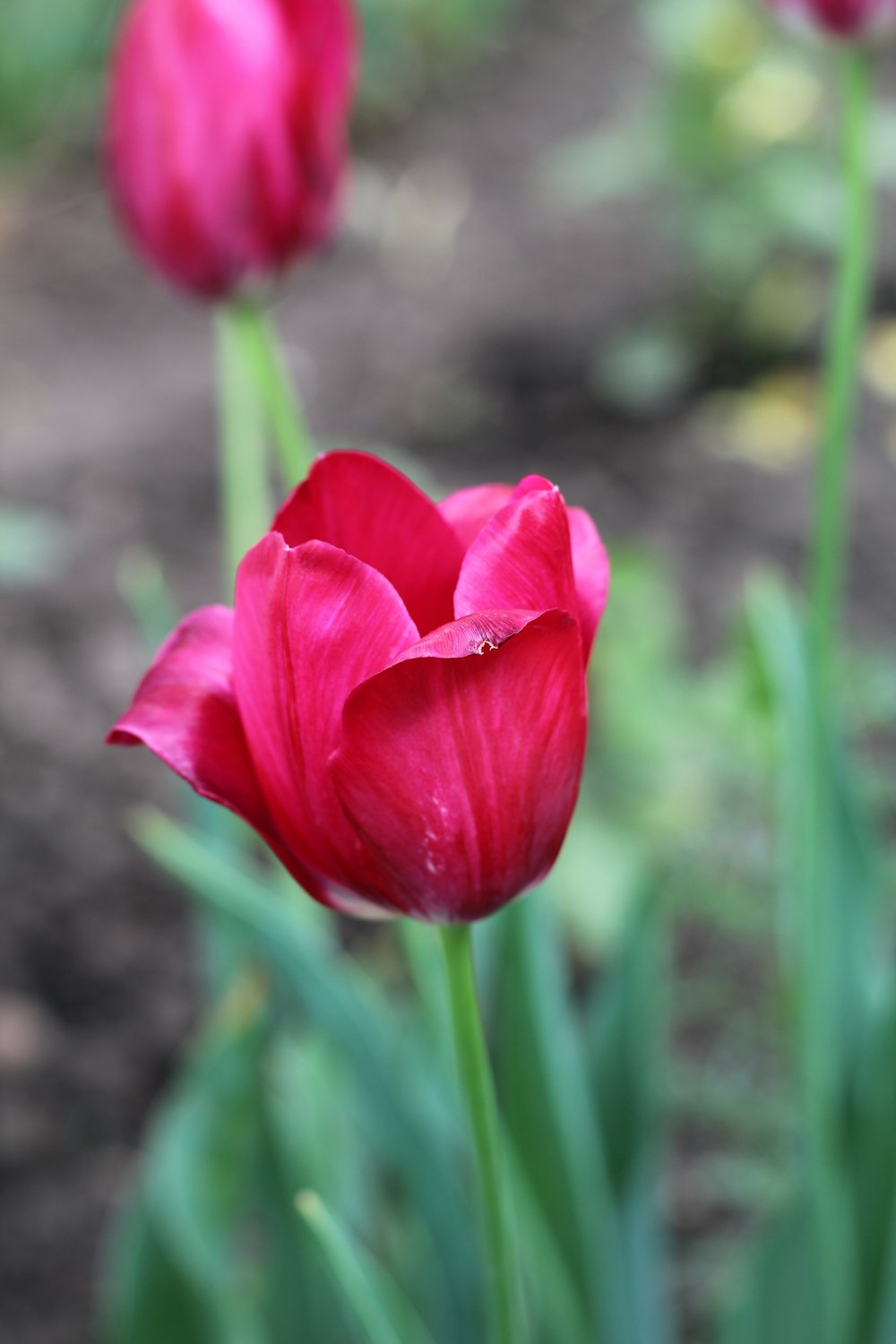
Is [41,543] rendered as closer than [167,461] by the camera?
Yes

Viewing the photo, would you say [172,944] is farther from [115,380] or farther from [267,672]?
[115,380]

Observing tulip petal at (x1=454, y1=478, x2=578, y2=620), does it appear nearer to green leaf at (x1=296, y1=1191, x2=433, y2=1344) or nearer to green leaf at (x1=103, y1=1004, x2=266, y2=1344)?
green leaf at (x1=296, y1=1191, x2=433, y2=1344)

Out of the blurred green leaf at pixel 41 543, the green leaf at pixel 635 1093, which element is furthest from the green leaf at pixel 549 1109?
the blurred green leaf at pixel 41 543

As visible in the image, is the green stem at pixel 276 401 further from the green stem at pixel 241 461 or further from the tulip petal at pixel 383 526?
the tulip petal at pixel 383 526

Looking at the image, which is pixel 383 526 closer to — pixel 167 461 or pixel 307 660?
pixel 307 660

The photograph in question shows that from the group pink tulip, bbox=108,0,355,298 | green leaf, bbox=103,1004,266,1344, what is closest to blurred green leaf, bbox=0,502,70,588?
pink tulip, bbox=108,0,355,298

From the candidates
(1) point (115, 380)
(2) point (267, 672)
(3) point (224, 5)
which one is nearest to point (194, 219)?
(3) point (224, 5)

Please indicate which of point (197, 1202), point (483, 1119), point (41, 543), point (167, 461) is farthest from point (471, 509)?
point (167, 461)
